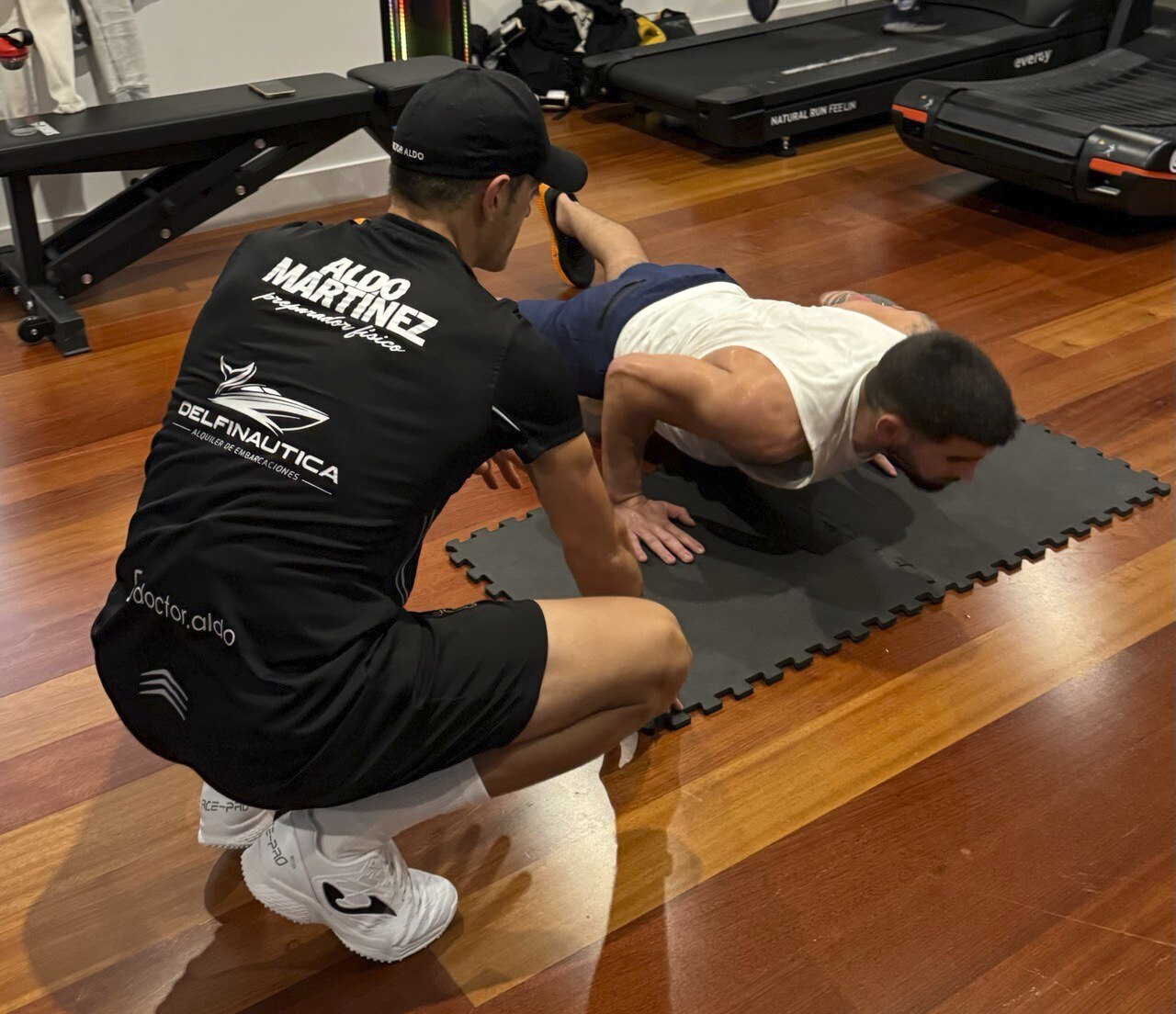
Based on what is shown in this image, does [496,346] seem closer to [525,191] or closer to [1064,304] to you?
[525,191]

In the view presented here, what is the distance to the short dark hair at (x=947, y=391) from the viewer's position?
1.96 m

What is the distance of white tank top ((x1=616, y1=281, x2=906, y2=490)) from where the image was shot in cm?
214

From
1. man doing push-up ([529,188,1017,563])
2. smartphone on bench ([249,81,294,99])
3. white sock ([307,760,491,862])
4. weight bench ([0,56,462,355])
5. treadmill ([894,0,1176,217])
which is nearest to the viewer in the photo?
white sock ([307,760,491,862])

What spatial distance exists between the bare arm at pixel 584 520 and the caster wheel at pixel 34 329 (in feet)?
7.37

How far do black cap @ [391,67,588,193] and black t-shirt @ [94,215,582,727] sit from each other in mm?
130

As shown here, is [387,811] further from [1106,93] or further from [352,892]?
[1106,93]

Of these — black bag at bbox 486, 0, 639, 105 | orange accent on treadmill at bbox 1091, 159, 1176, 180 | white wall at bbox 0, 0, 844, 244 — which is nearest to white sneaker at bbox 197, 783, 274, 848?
white wall at bbox 0, 0, 844, 244

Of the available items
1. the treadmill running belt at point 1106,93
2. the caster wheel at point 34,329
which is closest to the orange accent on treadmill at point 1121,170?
the treadmill running belt at point 1106,93

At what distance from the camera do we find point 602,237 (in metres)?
3.05

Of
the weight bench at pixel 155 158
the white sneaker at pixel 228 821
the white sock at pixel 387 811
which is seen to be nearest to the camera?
the white sock at pixel 387 811

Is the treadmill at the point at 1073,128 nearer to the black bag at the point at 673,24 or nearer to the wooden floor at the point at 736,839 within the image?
the wooden floor at the point at 736,839

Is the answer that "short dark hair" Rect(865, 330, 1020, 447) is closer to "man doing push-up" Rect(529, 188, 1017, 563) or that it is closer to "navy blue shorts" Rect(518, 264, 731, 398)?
"man doing push-up" Rect(529, 188, 1017, 563)

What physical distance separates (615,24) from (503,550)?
137 inches

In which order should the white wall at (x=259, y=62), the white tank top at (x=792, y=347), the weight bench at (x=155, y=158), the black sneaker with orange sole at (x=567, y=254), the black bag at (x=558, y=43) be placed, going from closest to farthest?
the white tank top at (x=792, y=347) → the weight bench at (x=155, y=158) → the black sneaker with orange sole at (x=567, y=254) → the white wall at (x=259, y=62) → the black bag at (x=558, y=43)
